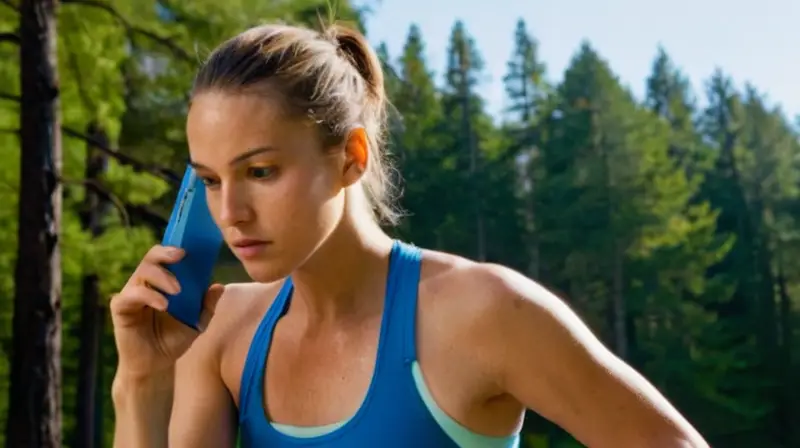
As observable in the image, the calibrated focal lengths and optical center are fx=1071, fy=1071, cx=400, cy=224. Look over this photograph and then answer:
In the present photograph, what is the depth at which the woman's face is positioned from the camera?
3.44 feet

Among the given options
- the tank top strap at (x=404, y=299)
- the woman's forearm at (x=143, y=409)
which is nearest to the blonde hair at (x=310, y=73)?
the tank top strap at (x=404, y=299)

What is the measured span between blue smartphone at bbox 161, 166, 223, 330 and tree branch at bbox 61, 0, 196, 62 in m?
4.54

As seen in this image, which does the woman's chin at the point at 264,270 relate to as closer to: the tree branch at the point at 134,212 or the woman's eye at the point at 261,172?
the woman's eye at the point at 261,172

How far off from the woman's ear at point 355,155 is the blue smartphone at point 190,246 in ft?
0.59

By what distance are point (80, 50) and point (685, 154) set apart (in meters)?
19.6

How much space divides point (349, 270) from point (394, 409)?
0.19m

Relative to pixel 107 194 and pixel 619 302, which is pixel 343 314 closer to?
pixel 107 194

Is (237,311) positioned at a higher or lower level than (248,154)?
lower

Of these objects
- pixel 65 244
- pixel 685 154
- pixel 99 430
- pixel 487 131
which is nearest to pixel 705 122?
pixel 685 154

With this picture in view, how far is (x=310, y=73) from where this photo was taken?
1.09 m

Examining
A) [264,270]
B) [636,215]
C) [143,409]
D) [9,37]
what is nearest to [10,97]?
[9,37]

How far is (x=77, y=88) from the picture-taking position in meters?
5.96

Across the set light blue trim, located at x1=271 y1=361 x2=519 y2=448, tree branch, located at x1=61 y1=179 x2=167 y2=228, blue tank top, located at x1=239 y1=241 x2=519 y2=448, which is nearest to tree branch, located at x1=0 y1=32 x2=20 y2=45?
tree branch, located at x1=61 y1=179 x2=167 y2=228

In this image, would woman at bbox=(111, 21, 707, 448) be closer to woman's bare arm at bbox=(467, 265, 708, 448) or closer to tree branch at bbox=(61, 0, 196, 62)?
woman's bare arm at bbox=(467, 265, 708, 448)
